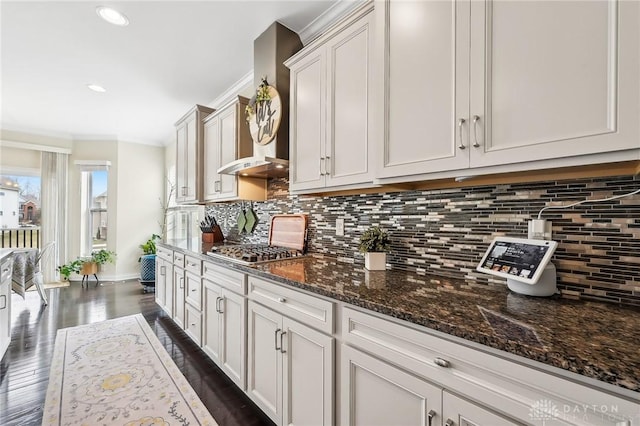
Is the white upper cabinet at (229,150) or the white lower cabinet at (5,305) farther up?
the white upper cabinet at (229,150)

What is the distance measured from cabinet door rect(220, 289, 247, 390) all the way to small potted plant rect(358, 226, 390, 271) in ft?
2.70

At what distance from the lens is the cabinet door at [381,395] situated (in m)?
0.89

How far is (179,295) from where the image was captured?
281 cm

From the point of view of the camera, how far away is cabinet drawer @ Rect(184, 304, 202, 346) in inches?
93.4

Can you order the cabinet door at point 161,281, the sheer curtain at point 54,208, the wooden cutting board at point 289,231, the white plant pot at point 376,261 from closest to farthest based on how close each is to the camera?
1. the white plant pot at point 376,261
2. the wooden cutting board at point 289,231
3. the cabinet door at point 161,281
4. the sheer curtain at point 54,208

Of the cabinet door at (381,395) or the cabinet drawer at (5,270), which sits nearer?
the cabinet door at (381,395)

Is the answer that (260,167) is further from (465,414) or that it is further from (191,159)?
(465,414)

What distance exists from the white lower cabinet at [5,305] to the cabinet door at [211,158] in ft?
5.85

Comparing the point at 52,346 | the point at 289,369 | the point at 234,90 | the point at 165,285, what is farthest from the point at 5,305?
the point at 234,90

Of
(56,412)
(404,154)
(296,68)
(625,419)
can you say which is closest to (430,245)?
(404,154)

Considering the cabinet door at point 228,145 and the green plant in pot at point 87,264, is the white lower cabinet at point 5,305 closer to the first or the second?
the cabinet door at point 228,145

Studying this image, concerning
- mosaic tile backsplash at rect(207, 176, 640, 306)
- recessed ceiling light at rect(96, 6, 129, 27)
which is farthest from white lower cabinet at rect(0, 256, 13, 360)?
mosaic tile backsplash at rect(207, 176, 640, 306)

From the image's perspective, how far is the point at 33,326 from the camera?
10.1ft

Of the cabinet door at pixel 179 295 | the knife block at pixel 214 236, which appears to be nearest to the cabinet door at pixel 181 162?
the knife block at pixel 214 236
